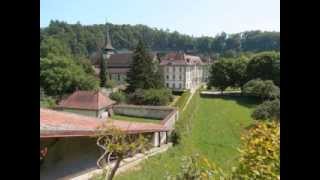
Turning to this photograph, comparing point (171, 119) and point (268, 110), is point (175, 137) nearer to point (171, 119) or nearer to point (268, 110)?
point (171, 119)

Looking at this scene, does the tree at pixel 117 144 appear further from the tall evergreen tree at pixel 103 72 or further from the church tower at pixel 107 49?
the tall evergreen tree at pixel 103 72

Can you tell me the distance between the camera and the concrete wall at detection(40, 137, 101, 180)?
4055mm

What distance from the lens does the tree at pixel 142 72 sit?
1418 centimetres

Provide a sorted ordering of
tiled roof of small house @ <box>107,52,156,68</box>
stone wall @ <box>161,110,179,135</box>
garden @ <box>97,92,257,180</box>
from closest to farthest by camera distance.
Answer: garden @ <box>97,92,257,180</box>, stone wall @ <box>161,110,179,135</box>, tiled roof of small house @ <box>107,52,156,68</box>

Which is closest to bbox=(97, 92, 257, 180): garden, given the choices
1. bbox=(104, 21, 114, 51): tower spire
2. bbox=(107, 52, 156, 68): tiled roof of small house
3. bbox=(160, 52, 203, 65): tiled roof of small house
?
bbox=(160, 52, 203, 65): tiled roof of small house

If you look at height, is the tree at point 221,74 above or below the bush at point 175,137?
above

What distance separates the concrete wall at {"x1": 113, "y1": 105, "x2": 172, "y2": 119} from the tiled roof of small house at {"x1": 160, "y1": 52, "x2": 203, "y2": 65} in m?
5.13

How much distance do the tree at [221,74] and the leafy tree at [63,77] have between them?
469 cm

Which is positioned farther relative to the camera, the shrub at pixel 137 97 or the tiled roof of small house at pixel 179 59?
the tiled roof of small house at pixel 179 59

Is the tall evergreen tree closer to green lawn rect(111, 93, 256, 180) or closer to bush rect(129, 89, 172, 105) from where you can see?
bush rect(129, 89, 172, 105)

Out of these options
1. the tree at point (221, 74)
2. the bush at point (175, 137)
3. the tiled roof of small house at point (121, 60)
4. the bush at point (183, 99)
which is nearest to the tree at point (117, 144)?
the bush at point (175, 137)

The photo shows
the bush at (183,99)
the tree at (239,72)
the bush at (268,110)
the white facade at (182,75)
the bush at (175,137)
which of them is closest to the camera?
the bush at (268,110)
